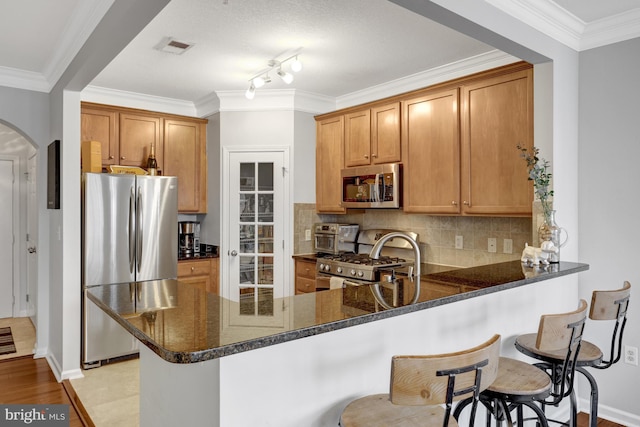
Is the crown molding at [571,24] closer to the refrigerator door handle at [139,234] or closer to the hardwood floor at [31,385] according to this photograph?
the refrigerator door handle at [139,234]

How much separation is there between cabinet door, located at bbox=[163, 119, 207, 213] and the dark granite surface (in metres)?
2.86

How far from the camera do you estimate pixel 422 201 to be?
12.2ft

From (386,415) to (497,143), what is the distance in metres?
2.41

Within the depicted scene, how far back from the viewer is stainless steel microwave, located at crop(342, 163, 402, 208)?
3.91 meters

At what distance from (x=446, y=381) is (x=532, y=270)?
143cm

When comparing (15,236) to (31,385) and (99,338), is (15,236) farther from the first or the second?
(31,385)

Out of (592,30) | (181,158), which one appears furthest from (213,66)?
(592,30)

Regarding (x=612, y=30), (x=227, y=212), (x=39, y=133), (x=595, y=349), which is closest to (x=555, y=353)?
(x=595, y=349)

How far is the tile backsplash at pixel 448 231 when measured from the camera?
135 inches

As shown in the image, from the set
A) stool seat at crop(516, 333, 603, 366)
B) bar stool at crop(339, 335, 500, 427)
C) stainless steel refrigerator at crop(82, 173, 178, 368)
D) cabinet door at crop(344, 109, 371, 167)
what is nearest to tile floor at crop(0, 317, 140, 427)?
stainless steel refrigerator at crop(82, 173, 178, 368)

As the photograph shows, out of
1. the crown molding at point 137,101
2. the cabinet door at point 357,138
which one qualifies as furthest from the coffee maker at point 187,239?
the cabinet door at point 357,138

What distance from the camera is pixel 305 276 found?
4.42 metres

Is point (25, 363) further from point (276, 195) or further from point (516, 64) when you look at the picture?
point (516, 64)

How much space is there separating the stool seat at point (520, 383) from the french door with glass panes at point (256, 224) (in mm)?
2984
